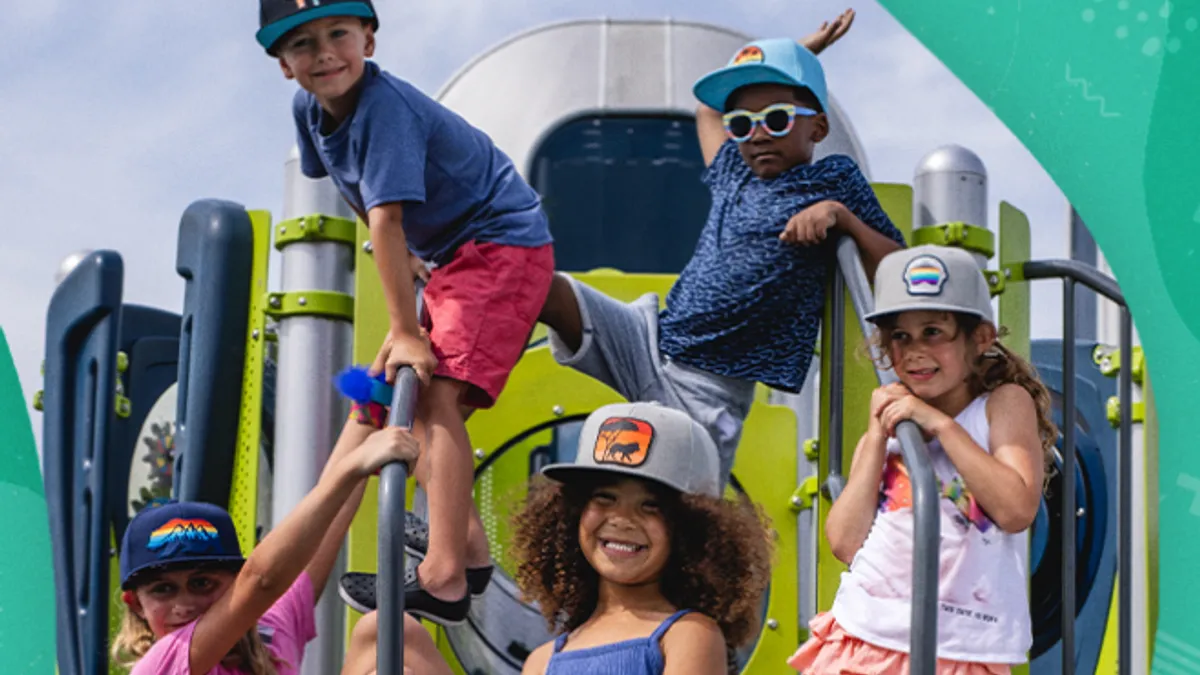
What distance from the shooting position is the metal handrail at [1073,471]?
3.51 metres

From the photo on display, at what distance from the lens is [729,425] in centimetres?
397

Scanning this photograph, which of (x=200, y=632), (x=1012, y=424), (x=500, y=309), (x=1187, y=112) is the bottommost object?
(x=200, y=632)

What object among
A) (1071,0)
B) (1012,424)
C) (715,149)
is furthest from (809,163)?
(1012,424)

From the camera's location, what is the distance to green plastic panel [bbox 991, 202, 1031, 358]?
4332 millimetres

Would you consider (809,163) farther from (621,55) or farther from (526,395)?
(621,55)

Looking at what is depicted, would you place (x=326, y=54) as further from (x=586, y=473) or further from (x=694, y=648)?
(x=694, y=648)

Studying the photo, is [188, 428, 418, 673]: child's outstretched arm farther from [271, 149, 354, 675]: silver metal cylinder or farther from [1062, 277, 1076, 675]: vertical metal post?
[1062, 277, 1076, 675]: vertical metal post

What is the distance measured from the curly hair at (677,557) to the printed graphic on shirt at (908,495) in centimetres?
28

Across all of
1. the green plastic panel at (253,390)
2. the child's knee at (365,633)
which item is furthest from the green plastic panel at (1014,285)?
the green plastic panel at (253,390)

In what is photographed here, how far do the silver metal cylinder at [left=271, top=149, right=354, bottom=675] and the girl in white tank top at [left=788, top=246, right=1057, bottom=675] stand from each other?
1782 millimetres

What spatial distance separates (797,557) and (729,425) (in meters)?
0.77

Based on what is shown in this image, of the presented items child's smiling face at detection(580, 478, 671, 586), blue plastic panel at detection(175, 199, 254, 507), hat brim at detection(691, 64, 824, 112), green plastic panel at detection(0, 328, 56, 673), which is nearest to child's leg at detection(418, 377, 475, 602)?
child's smiling face at detection(580, 478, 671, 586)

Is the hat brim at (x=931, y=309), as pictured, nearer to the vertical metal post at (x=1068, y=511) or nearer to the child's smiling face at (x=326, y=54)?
the vertical metal post at (x=1068, y=511)

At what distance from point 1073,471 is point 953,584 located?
810mm
